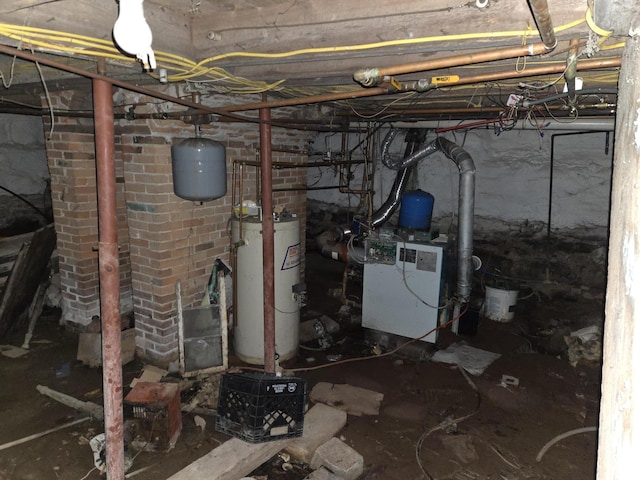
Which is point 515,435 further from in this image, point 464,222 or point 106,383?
point 106,383

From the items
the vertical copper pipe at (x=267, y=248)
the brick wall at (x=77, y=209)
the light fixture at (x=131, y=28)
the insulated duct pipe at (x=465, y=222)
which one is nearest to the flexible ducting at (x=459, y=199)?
the insulated duct pipe at (x=465, y=222)

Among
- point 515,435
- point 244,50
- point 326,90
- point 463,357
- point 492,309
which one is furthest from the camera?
point 492,309

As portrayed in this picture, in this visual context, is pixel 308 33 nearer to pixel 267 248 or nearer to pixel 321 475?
pixel 267 248

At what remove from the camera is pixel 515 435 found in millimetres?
3170

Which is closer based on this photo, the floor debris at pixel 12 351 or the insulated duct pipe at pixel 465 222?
the floor debris at pixel 12 351

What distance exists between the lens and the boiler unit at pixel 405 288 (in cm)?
421

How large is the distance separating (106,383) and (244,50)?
64.6 inches

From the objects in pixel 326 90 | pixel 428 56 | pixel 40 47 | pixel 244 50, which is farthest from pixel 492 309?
pixel 40 47

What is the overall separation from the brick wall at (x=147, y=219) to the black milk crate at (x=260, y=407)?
42.7 inches

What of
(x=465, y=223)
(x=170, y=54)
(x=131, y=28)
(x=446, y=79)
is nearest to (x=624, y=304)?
(x=446, y=79)

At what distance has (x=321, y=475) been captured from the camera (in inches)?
102

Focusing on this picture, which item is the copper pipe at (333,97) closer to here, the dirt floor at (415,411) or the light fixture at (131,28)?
the light fixture at (131,28)

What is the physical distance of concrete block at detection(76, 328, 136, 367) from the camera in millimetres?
3797

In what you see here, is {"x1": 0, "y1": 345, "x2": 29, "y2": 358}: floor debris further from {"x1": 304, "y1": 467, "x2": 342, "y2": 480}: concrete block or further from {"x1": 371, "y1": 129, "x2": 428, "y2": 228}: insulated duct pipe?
{"x1": 371, "y1": 129, "x2": 428, "y2": 228}: insulated duct pipe
